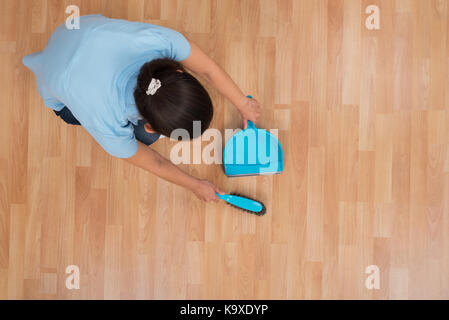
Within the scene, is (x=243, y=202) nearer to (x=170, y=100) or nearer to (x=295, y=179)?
(x=295, y=179)

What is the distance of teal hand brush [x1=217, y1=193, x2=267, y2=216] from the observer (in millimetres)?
944

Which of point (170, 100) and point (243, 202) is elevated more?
point (170, 100)

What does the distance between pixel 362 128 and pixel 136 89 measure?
73 cm

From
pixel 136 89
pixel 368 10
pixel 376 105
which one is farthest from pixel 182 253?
pixel 368 10

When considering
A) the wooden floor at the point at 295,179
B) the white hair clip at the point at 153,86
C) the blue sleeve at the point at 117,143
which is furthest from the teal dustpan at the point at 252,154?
the white hair clip at the point at 153,86

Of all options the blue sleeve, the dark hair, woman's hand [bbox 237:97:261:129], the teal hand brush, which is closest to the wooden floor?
the teal hand brush

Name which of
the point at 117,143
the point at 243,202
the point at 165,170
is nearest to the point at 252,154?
the point at 243,202

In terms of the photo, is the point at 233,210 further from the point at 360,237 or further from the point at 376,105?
→ the point at 376,105

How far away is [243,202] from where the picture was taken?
963 mm

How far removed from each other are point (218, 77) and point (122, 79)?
0.77 feet

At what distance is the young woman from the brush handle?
0.35m

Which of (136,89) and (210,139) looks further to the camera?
(210,139)

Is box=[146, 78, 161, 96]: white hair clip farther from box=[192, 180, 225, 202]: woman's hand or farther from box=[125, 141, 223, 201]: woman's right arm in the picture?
box=[192, 180, 225, 202]: woman's hand
